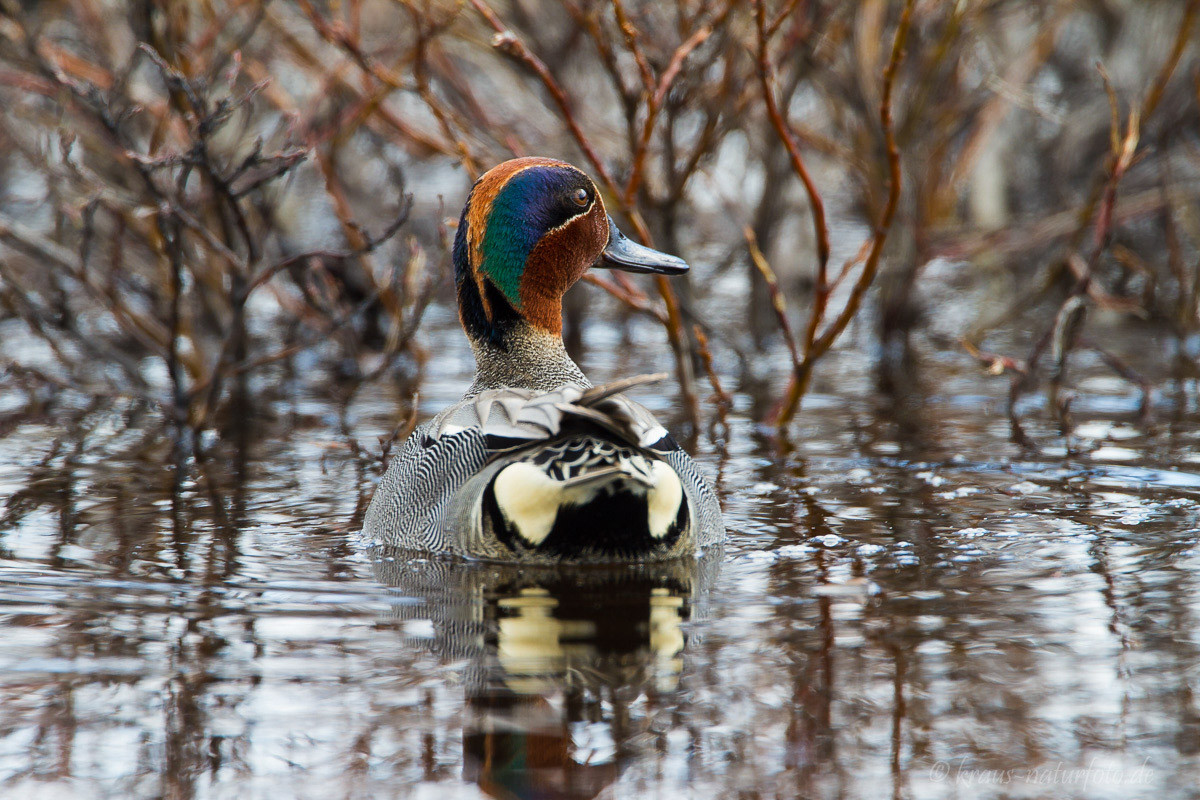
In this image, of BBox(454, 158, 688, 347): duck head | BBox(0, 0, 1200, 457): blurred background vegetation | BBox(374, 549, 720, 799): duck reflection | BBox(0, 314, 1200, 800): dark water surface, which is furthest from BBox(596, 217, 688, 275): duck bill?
BBox(374, 549, 720, 799): duck reflection

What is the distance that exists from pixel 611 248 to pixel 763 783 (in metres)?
3.35

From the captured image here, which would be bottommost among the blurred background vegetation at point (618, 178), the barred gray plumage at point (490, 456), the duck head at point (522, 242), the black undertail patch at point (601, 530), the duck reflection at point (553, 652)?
the duck reflection at point (553, 652)

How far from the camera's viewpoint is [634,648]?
4.04m

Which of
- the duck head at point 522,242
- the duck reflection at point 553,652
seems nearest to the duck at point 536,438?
Result: the duck head at point 522,242

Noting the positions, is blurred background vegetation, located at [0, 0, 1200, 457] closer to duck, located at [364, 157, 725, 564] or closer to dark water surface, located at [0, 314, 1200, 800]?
duck, located at [364, 157, 725, 564]

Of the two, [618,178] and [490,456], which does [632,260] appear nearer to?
[490,456]

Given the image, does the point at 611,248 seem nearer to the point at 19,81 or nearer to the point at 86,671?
the point at 86,671

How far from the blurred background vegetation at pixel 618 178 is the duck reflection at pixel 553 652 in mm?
2492

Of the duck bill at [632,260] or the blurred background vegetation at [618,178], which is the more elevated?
the blurred background vegetation at [618,178]

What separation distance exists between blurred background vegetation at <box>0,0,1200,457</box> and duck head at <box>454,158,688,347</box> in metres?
0.91

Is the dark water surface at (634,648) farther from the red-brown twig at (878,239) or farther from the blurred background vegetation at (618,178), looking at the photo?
the blurred background vegetation at (618,178)

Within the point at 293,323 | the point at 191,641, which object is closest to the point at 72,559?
the point at 191,641

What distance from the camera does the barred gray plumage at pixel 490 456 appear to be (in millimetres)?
4379

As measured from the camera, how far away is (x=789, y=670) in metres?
3.83
